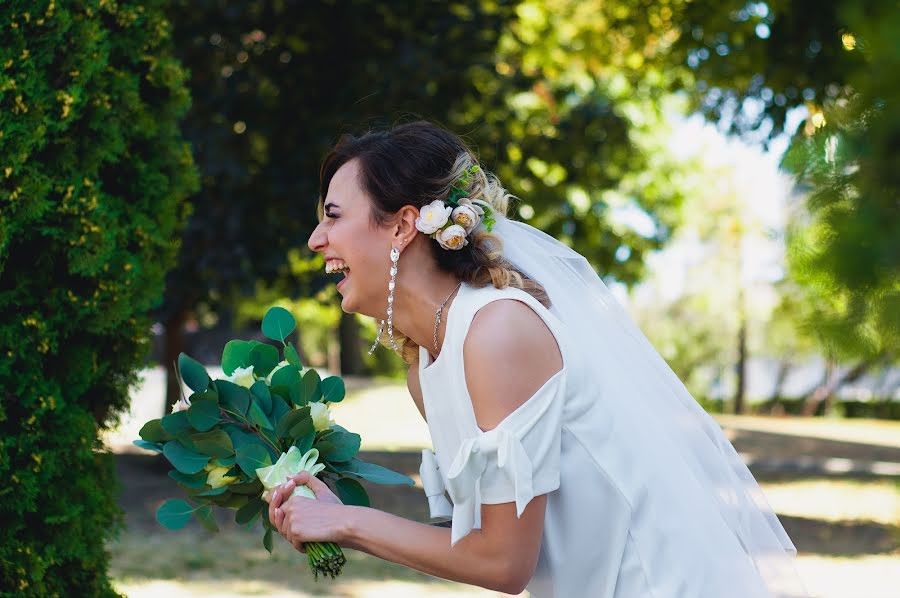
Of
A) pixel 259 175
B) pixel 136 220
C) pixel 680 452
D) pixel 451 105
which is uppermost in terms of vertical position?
pixel 451 105

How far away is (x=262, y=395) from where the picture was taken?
9.73 ft

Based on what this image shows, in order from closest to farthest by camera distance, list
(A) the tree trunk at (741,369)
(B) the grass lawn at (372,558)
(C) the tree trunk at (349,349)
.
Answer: (B) the grass lawn at (372,558), (C) the tree trunk at (349,349), (A) the tree trunk at (741,369)

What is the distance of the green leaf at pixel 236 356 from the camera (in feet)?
10.2

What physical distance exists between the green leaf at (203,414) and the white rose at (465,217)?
2.98 ft

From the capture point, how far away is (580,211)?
1205 cm

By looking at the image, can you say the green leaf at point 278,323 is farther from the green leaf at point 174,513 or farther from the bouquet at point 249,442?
the green leaf at point 174,513

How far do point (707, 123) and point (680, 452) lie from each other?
7510 millimetres

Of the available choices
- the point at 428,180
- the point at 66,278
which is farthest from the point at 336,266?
the point at 66,278

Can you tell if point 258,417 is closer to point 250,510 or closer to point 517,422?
point 250,510

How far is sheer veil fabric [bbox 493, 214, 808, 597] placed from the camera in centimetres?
254

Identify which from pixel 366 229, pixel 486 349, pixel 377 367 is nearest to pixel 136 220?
pixel 366 229

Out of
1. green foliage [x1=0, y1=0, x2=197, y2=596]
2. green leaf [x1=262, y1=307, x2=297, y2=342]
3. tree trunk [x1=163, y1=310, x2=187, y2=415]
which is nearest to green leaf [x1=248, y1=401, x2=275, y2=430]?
green leaf [x1=262, y1=307, x2=297, y2=342]

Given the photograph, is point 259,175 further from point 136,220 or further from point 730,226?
point 730,226

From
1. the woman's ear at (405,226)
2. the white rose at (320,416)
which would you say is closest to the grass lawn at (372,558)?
the white rose at (320,416)
